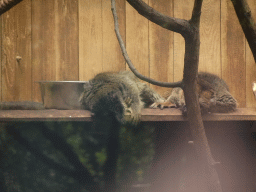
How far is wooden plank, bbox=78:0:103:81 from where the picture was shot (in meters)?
1.75

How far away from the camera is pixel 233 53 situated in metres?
1.79

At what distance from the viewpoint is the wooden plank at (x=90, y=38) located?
1750mm

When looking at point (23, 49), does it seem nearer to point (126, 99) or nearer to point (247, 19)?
point (126, 99)

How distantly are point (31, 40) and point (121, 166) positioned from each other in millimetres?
1114

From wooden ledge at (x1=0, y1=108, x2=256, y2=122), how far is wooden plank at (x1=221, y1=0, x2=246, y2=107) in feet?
1.63

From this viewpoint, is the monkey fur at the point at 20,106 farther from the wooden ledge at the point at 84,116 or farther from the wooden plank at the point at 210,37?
the wooden plank at the point at 210,37

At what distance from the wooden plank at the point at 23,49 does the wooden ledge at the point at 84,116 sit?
0.46 m

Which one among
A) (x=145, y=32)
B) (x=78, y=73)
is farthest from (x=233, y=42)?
(x=78, y=73)

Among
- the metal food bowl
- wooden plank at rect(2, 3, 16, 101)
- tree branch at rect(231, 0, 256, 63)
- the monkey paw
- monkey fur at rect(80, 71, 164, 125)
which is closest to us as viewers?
tree branch at rect(231, 0, 256, 63)

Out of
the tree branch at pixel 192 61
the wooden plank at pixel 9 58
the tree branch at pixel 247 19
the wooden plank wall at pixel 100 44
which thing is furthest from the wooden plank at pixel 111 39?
the tree branch at pixel 247 19

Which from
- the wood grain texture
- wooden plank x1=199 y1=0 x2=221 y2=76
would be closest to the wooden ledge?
the wood grain texture

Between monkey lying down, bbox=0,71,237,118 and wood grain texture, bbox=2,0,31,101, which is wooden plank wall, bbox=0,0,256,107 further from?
monkey lying down, bbox=0,71,237,118

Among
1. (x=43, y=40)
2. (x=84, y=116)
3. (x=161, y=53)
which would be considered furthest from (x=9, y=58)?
(x=161, y=53)

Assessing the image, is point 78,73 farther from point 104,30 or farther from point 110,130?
point 110,130
